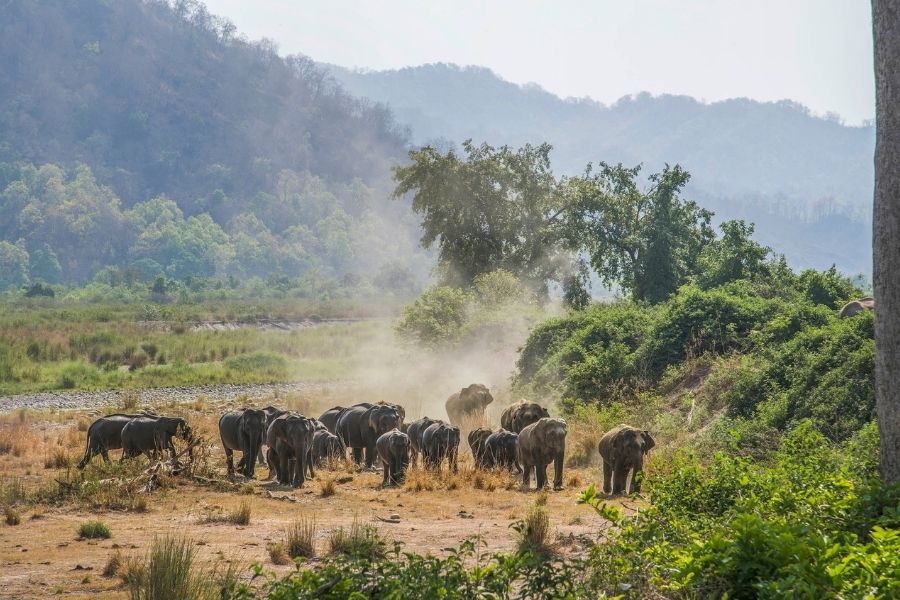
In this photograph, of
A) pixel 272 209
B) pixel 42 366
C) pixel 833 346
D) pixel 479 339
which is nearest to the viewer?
pixel 833 346

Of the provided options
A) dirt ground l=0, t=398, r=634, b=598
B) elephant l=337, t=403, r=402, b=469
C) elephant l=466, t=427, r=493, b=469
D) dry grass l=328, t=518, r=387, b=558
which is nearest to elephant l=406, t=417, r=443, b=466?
elephant l=337, t=403, r=402, b=469

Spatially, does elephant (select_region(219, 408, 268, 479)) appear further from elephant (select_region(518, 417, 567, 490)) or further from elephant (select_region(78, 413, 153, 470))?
elephant (select_region(518, 417, 567, 490))

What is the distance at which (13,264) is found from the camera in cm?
15138

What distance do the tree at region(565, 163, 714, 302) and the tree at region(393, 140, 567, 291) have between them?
5.73ft

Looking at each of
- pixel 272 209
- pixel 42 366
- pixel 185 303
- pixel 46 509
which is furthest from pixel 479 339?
pixel 272 209

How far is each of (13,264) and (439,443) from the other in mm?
146763

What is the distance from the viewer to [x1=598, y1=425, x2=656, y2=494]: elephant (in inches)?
651

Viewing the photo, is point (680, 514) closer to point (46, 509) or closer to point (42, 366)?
point (46, 509)

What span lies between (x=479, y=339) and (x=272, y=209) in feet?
542

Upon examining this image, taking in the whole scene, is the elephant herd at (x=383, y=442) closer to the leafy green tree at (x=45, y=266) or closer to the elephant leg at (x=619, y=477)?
the elephant leg at (x=619, y=477)

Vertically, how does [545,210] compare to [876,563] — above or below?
above

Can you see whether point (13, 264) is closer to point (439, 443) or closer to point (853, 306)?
point (439, 443)

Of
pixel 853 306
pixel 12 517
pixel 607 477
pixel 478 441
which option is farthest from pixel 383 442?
pixel 853 306

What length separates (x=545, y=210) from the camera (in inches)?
1933
